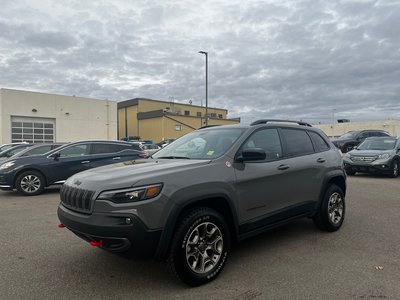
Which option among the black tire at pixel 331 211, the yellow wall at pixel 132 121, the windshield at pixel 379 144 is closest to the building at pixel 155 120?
the yellow wall at pixel 132 121

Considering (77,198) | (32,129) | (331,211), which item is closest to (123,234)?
(77,198)

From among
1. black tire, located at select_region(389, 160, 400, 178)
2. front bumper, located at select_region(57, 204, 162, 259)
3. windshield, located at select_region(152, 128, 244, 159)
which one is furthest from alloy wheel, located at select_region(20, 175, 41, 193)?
black tire, located at select_region(389, 160, 400, 178)

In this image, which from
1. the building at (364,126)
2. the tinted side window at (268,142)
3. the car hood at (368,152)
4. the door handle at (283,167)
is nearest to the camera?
the tinted side window at (268,142)

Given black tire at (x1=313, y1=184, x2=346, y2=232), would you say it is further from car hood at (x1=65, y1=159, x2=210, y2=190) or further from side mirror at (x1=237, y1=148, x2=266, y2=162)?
car hood at (x1=65, y1=159, x2=210, y2=190)

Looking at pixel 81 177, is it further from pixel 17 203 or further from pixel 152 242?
pixel 17 203

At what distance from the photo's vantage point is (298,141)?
5641 mm

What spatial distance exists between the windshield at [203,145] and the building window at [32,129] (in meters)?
34.3

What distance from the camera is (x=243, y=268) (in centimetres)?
437

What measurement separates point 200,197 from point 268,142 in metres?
1.64

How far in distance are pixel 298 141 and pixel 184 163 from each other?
2224 millimetres

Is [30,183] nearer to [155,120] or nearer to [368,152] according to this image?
[368,152]

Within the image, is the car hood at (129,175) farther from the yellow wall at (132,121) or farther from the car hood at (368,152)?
the yellow wall at (132,121)

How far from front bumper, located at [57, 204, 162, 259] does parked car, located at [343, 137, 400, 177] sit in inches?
456

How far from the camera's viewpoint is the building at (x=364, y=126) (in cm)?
5609
